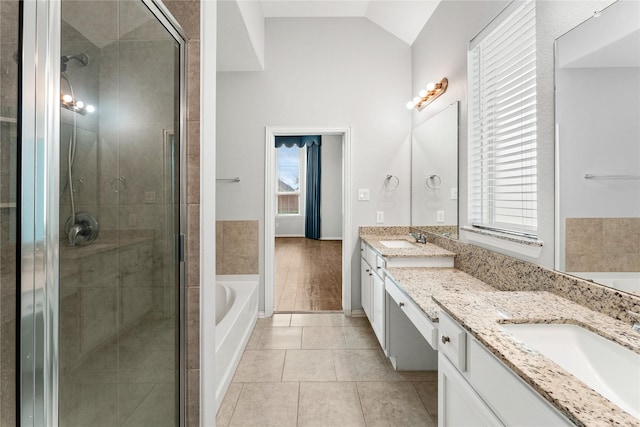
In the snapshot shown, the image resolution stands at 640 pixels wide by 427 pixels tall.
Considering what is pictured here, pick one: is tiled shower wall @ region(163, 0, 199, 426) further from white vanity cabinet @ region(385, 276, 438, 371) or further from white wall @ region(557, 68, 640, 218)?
white wall @ region(557, 68, 640, 218)

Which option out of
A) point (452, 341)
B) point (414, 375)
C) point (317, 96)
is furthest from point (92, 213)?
point (317, 96)

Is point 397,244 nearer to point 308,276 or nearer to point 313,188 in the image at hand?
point 308,276

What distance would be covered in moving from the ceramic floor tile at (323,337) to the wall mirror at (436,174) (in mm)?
1215

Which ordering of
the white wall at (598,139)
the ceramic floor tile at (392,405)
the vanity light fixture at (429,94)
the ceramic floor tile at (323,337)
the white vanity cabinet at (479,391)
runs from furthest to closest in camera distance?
the ceramic floor tile at (323,337), the vanity light fixture at (429,94), the ceramic floor tile at (392,405), the white wall at (598,139), the white vanity cabinet at (479,391)

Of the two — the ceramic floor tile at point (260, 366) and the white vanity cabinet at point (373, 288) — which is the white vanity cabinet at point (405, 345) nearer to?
the white vanity cabinet at point (373, 288)

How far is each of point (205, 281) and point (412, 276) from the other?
121 cm

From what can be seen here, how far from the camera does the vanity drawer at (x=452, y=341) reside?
104cm

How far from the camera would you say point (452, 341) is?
43.8 inches

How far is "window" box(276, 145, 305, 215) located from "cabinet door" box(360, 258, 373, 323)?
17.6ft

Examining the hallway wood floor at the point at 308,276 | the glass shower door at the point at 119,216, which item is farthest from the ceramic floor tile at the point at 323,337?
the glass shower door at the point at 119,216

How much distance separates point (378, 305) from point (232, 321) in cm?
109

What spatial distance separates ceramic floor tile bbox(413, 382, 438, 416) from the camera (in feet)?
6.08

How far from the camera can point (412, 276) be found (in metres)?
2.00

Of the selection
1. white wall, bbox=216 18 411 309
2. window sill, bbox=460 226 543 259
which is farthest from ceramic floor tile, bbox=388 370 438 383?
white wall, bbox=216 18 411 309
